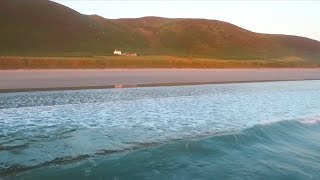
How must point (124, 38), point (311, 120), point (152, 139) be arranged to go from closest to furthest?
point (152, 139) < point (311, 120) < point (124, 38)

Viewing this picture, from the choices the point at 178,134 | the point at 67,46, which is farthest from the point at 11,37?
the point at 178,134

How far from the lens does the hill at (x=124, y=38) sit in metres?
83.4

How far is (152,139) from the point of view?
12703mm

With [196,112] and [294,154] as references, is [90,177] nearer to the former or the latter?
[294,154]

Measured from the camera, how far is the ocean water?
9594 millimetres

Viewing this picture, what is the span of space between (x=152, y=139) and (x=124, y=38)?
333 feet

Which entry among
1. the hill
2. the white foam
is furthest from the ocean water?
the hill

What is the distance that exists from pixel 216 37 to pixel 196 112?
4842 inches

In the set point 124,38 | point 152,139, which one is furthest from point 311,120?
point 124,38

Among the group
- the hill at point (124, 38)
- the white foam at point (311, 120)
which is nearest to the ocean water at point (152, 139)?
the white foam at point (311, 120)

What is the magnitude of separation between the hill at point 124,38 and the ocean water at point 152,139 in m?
47.4

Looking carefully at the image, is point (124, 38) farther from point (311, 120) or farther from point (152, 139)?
point (152, 139)

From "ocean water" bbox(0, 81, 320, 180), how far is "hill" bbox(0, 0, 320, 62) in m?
47.4

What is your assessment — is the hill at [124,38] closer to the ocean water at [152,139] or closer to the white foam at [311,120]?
the ocean water at [152,139]
